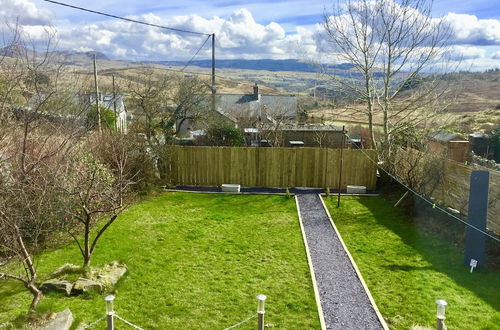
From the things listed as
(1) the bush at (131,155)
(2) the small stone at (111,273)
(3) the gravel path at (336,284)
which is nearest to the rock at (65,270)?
(2) the small stone at (111,273)

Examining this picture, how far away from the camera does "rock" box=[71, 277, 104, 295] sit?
23.7ft

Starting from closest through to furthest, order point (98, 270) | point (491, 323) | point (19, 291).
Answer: point (491, 323)
point (19, 291)
point (98, 270)

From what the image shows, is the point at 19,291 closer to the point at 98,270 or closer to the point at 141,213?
the point at 98,270

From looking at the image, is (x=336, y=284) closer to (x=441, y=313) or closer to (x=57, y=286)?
(x=441, y=313)

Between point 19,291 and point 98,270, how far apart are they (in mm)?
1461

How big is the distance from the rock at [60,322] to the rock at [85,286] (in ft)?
3.70

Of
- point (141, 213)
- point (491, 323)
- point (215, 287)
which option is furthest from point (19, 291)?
point (491, 323)

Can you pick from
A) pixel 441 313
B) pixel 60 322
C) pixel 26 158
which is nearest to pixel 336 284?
pixel 441 313

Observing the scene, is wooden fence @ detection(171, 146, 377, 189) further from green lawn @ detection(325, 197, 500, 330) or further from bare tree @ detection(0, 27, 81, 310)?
bare tree @ detection(0, 27, 81, 310)

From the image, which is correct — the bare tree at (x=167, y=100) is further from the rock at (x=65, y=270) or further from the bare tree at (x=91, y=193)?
the rock at (x=65, y=270)

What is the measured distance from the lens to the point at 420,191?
1280 centimetres

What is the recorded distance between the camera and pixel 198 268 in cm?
863

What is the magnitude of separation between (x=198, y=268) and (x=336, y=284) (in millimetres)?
3063

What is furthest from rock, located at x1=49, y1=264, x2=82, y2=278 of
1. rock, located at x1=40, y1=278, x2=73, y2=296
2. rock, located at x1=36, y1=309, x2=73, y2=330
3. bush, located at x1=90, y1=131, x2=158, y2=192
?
bush, located at x1=90, y1=131, x2=158, y2=192
